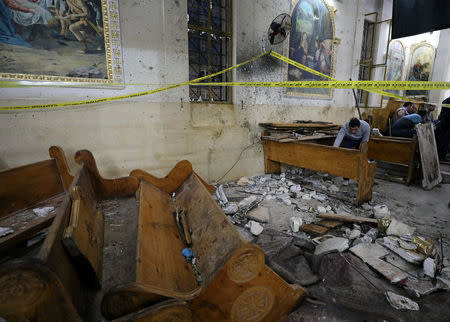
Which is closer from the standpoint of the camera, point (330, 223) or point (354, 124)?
point (330, 223)

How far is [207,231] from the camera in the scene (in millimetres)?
1796

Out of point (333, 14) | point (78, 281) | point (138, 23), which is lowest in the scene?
point (78, 281)

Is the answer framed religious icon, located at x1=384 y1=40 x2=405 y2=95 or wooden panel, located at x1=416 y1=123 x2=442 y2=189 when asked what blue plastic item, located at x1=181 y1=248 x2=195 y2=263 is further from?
framed religious icon, located at x1=384 y1=40 x2=405 y2=95

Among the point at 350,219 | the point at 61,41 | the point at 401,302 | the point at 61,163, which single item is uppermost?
the point at 61,41

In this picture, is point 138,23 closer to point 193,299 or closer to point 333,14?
point 193,299

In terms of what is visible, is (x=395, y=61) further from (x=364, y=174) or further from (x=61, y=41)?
(x=61, y=41)

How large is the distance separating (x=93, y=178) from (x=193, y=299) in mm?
1802

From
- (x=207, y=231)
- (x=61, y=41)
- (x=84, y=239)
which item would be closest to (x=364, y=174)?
(x=207, y=231)

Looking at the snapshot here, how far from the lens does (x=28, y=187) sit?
229cm

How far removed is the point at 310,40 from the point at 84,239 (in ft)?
21.3

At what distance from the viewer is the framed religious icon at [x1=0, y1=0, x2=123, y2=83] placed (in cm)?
273

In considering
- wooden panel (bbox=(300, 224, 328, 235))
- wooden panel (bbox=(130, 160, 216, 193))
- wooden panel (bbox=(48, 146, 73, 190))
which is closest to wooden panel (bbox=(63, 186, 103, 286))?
wooden panel (bbox=(130, 160, 216, 193))

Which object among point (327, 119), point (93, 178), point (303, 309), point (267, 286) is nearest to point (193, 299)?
point (267, 286)

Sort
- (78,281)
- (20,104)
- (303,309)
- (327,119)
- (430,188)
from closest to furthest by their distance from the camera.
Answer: (78,281)
(303,309)
(20,104)
(430,188)
(327,119)
